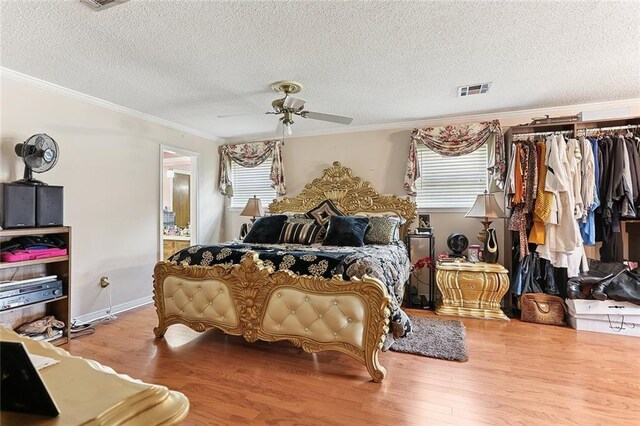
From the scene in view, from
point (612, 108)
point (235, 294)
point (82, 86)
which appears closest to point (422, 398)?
point (235, 294)

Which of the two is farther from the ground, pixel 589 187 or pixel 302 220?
pixel 589 187

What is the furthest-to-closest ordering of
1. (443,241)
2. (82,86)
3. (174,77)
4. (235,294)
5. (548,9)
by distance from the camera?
(443,241) < (82,86) < (174,77) < (235,294) < (548,9)

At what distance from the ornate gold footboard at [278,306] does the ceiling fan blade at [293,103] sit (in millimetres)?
1511

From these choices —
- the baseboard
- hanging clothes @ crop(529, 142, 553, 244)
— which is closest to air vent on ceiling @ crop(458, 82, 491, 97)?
hanging clothes @ crop(529, 142, 553, 244)

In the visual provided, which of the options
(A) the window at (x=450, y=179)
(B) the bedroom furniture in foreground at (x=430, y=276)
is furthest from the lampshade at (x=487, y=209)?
(B) the bedroom furniture in foreground at (x=430, y=276)

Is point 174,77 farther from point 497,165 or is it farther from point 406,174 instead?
point 497,165

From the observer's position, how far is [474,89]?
320 centimetres

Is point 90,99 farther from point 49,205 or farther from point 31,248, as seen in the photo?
point 31,248

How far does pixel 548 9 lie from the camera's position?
195cm

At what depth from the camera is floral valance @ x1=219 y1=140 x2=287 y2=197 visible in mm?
4980

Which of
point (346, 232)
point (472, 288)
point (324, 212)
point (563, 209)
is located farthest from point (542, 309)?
point (324, 212)

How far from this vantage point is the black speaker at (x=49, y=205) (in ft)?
9.17

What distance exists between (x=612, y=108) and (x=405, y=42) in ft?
9.75

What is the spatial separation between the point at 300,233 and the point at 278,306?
4.80 ft
